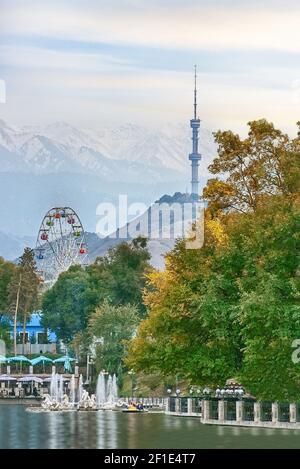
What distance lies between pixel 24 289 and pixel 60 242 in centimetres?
1673

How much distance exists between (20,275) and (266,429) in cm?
7845

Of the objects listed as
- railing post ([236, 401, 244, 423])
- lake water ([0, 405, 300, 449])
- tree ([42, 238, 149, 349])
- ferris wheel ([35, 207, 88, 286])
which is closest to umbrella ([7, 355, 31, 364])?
tree ([42, 238, 149, 349])

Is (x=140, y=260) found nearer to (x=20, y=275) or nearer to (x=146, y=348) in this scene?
(x=20, y=275)

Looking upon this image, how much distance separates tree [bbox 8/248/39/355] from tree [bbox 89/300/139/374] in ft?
86.4

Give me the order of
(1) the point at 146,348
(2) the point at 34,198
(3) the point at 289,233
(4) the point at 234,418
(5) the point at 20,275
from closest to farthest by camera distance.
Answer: (3) the point at 289,233
(4) the point at 234,418
(1) the point at 146,348
(5) the point at 20,275
(2) the point at 34,198

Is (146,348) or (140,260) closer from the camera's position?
(146,348)

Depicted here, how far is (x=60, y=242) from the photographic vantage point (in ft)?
511

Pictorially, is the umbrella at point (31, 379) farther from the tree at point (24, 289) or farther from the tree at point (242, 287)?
the tree at point (242, 287)

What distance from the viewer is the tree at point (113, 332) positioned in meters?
111

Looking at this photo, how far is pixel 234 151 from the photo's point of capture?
6962 cm

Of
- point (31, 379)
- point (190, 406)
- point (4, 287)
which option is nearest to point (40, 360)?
point (31, 379)

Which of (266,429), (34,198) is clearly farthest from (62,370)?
(266,429)

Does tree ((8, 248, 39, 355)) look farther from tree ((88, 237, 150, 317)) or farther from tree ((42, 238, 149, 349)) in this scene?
tree ((88, 237, 150, 317))

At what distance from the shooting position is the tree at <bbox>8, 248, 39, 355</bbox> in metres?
139
